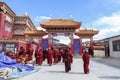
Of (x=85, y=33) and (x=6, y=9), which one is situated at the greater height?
(x=6, y=9)

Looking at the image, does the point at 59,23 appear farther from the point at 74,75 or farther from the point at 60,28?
the point at 74,75

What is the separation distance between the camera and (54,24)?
35.6 m

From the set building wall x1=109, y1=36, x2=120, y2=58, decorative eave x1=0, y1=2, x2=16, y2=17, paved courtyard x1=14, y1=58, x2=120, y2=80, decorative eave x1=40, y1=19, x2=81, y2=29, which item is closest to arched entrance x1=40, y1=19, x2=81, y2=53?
decorative eave x1=40, y1=19, x2=81, y2=29

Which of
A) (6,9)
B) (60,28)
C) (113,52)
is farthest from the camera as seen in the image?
(6,9)

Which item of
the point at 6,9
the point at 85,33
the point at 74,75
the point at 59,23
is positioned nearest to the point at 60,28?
the point at 59,23

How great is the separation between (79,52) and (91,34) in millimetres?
4200

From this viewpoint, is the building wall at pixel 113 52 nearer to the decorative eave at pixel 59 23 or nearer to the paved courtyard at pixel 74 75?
the decorative eave at pixel 59 23

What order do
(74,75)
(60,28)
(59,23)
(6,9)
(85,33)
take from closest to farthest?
(74,75)
(60,28)
(59,23)
(85,33)
(6,9)

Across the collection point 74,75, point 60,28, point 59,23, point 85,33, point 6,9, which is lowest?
point 74,75

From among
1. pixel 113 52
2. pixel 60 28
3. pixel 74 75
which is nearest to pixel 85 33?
pixel 60 28

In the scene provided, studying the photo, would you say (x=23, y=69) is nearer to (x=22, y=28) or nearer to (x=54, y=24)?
(x=54, y=24)

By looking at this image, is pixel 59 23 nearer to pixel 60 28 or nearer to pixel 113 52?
pixel 60 28

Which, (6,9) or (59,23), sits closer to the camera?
(59,23)

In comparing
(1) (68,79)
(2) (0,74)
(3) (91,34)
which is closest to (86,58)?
(1) (68,79)
